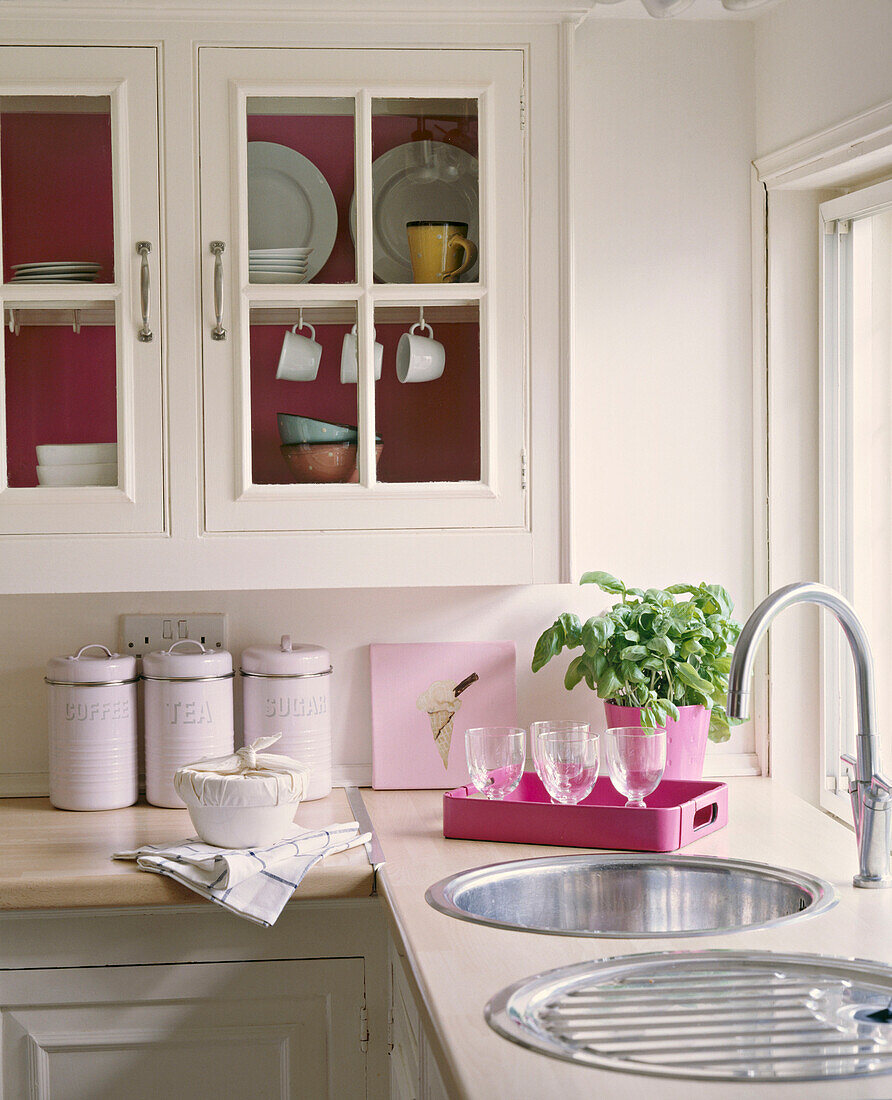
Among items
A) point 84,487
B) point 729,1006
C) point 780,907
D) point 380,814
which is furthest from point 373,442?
point 729,1006

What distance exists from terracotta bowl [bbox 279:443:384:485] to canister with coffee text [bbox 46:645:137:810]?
0.44 m

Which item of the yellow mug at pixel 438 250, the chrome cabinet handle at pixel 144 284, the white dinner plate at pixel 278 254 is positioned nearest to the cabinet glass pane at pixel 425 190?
the yellow mug at pixel 438 250

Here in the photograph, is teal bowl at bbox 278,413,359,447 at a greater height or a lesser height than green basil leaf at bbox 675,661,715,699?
greater

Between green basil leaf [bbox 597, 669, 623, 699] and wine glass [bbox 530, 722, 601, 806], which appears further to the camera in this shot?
green basil leaf [bbox 597, 669, 623, 699]

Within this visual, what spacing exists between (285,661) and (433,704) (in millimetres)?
285

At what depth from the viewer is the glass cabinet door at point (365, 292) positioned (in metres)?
1.79

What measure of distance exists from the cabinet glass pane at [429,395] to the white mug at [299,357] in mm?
98

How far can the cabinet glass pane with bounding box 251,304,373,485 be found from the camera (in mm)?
1805

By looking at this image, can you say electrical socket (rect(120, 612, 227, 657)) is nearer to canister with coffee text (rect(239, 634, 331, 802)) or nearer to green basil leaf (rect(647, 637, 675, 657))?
canister with coffee text (rect(239, 634, 331, 802))

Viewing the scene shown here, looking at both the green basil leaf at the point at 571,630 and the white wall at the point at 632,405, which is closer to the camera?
the green basil leaf at the point at 571,630

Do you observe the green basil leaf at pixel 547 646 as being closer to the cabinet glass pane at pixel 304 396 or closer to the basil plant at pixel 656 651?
the basil plant at pixel 656 651

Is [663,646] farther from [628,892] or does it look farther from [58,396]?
[58,396]

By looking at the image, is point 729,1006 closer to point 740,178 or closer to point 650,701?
point 650,701

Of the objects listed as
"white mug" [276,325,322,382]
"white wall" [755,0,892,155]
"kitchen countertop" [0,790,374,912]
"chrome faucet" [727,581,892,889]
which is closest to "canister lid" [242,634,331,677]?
"kitchen countertop" [0,790,374,912]
